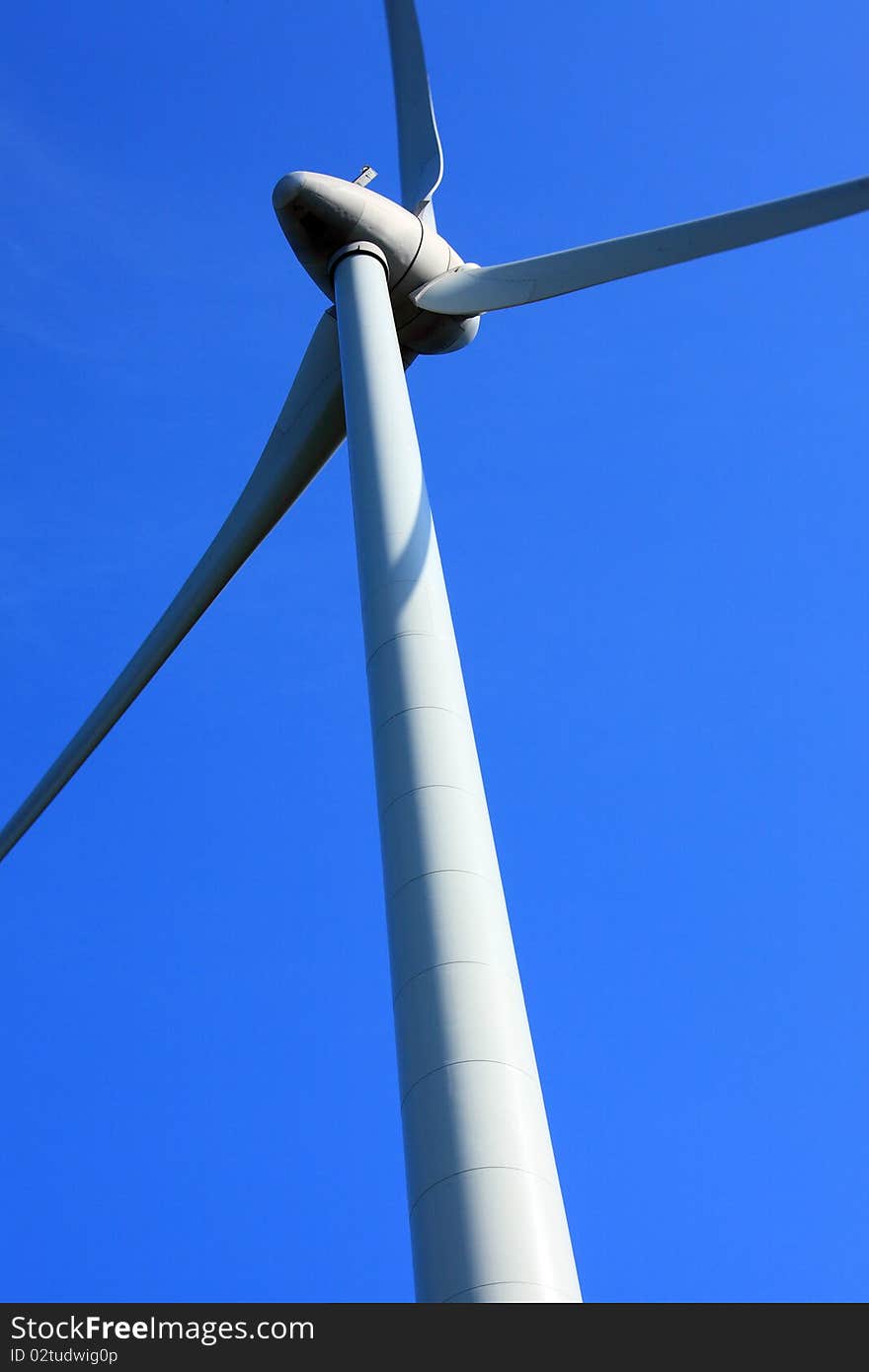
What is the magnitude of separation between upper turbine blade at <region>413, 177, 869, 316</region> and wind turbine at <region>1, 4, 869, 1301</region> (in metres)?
0.02

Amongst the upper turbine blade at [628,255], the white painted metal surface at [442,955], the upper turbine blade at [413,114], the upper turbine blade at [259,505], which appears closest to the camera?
the white painted metal surface at [442,955]

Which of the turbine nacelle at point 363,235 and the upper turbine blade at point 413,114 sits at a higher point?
the upper turbine blade at point 413,114

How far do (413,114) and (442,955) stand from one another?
52.3ft

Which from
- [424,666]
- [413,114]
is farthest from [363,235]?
[424,666]

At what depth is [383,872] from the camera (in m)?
11.9

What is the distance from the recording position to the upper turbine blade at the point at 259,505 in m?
20.4

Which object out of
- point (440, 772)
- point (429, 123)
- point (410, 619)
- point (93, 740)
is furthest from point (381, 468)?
point (429, 123)

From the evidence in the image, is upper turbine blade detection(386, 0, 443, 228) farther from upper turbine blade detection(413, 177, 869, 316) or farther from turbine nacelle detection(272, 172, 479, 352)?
upper turbine blade detection(413, 177, 869, 316)

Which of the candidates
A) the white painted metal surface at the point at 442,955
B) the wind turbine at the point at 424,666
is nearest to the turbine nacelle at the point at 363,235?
the wind turbine at the point at 424,666

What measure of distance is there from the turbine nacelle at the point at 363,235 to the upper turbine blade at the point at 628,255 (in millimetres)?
499

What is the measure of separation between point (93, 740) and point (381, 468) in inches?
312

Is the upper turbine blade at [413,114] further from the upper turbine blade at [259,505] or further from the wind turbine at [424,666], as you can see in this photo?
the upper turbine blade at [259,505]

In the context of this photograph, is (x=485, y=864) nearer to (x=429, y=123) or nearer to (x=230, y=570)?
(x=230, y=570)

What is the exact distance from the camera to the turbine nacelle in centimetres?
1914
